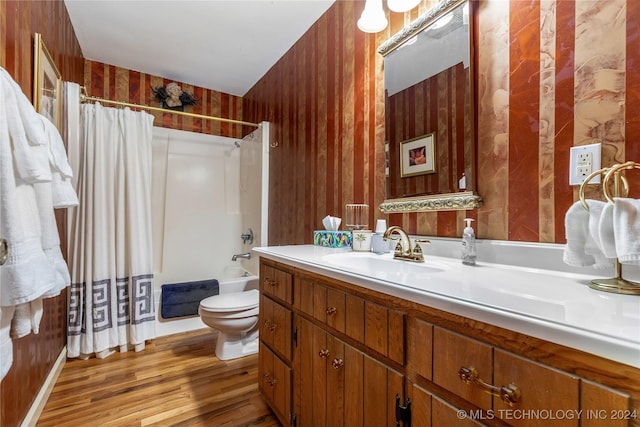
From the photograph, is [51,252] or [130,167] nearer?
[51,252]

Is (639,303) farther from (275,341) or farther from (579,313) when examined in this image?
(275,341)

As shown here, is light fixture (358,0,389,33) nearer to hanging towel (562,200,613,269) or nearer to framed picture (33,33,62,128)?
hanging towel (562,200,613,269)

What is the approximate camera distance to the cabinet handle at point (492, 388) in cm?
51

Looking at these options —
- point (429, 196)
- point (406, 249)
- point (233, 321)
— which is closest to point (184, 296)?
point (233, 321)

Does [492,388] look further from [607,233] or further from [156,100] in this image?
[156,100]

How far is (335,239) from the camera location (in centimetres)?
165

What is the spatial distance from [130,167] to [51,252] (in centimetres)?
148

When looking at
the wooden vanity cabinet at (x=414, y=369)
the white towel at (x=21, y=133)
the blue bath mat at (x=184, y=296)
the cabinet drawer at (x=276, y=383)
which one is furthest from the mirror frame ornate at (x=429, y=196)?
the blue bath mat at (x=184, y=296)

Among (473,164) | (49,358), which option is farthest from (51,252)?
(473,164)

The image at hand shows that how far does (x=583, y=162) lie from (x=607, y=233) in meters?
0.31

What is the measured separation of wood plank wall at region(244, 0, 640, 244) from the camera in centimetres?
81

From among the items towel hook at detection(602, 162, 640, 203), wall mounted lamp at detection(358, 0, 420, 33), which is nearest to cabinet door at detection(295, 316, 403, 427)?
towel hook at detection(602, 162, 640, 203)

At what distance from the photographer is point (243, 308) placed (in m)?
2.04

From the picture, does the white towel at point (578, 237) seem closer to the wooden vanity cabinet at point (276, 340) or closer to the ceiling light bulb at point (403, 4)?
the wooden vanity cabinet at point (276, 340)
